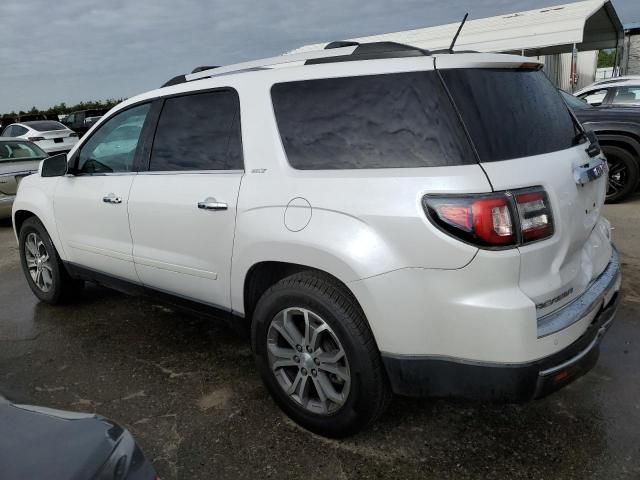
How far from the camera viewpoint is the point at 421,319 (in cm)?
231

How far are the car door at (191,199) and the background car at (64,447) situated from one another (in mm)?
1377

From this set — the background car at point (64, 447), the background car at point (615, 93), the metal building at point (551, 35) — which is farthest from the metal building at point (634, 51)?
the background car at point (64, 447)

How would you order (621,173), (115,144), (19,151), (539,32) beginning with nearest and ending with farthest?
(115,144)
(621,173)
(19,151)
(539,32)

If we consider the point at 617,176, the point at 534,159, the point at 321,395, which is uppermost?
the point at 534,159

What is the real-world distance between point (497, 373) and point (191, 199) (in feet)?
6.17

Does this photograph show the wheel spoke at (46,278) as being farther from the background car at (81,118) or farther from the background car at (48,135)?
the background car at (81,118)

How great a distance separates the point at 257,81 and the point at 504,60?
1.26 metres

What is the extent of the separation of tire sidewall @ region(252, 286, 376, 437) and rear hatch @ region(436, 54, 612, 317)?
772 mm

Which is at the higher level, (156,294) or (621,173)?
(156,294)

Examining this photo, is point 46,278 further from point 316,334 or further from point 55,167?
point 316,334

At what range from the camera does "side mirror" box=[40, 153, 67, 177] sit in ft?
14.1

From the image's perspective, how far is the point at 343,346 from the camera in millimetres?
2525

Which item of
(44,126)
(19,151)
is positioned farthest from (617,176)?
(44,126)

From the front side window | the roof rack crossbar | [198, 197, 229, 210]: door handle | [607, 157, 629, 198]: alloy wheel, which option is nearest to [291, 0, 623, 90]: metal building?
[607, 157, 629, 198]: alloy wheel
